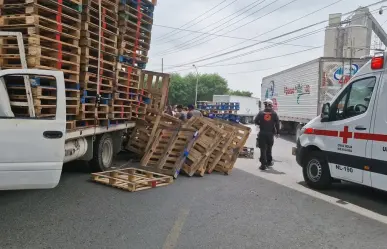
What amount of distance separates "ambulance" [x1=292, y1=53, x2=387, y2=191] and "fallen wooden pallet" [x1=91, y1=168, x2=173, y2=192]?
9.92 ft

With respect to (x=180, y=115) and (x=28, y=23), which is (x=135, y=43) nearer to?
(x=28, y=23)

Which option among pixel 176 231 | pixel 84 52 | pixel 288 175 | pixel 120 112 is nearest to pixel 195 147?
pixel 120 112

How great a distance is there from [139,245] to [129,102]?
6210mm

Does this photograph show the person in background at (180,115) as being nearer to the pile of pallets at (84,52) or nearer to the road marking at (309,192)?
the pile of pallets at (84,52)

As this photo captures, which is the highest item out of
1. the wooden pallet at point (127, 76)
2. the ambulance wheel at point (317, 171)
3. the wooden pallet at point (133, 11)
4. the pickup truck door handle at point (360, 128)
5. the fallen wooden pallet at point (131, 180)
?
the wooden pallet at point (133, 11)

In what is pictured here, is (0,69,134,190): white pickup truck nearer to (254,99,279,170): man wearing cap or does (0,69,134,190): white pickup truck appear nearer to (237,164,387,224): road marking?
(237,164,387,224): road marking

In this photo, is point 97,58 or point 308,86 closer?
point 97,58

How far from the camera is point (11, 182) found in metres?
4.57

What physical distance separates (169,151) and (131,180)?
1.71 meters

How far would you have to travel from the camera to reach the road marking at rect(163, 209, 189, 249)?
4.40 metres

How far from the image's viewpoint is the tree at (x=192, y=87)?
87.3m

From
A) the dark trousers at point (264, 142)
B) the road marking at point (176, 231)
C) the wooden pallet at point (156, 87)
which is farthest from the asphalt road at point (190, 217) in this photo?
the wooden pallet at point (156, 87)

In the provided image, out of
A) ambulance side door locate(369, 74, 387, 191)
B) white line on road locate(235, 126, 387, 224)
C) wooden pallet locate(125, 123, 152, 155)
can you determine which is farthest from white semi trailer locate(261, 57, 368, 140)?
ambulance side door locate(369, 74, 387, 191)

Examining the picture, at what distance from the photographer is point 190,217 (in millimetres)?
5535
